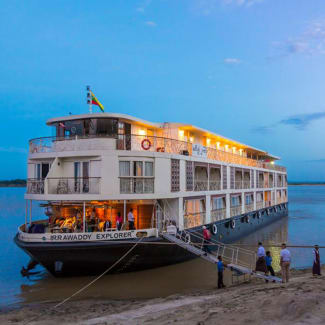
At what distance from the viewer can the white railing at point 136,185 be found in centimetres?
1542

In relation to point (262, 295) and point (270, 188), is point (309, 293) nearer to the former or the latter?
point (262, 295)

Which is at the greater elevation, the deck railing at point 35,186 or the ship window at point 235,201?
the deck railing at point 35,186

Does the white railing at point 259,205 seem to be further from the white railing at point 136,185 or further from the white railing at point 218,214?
the white railing at point 136,185

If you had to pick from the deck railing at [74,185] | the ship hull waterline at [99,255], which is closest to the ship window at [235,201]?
the ship hull waterline at [99,255]

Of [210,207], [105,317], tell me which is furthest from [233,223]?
[105,317]

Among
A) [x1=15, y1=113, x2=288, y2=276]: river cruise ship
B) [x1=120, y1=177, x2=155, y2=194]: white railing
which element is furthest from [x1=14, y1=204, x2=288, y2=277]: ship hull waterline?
[x1=120, y1=177, x2=155, y2=194]: white railing

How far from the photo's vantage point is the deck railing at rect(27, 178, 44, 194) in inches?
630

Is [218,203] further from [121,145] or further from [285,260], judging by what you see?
[285,260]

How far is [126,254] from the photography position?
47.3 ft

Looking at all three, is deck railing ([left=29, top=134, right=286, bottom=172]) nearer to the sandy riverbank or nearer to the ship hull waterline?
the ship hull waterline

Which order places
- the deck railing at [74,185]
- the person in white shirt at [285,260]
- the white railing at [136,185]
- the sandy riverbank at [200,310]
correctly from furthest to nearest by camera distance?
the white railing at [136,185] < the deck railing at [74,185] < the person in white shirt at [285,260] < the sandy riverbank at [200,310]

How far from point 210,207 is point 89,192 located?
29.9ft

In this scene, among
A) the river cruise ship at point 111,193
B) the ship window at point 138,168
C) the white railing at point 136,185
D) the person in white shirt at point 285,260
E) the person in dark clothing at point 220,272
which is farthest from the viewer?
the ship window at point 138,168

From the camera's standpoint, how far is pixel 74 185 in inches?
627
